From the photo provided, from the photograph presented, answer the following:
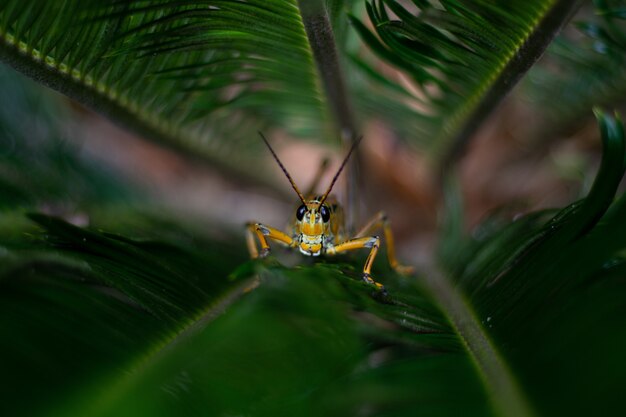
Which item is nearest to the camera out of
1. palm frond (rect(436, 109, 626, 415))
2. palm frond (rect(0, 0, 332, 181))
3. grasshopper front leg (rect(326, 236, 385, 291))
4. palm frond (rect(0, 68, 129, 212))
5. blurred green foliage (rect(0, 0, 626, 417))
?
palm frond (rect(436, 109, 626, 415))

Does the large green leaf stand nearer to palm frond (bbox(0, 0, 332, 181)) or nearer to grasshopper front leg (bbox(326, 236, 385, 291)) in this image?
grasshopper front leg (bbox(326, 236, 385, 291))

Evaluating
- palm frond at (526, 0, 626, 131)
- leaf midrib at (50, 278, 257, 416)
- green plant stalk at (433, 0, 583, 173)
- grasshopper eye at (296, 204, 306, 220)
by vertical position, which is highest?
palm frond at (526, 0, 626, 131)

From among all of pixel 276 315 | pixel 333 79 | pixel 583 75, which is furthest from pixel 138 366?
pixel 583 75

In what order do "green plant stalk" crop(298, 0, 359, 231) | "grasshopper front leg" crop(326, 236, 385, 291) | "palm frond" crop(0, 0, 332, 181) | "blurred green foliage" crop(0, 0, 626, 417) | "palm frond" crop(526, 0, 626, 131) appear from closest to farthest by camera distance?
1. "blurred green foliage" crop(0, 0, 626, 417)
2. "palm frond" crop(0, 0, 332, 181)
3. "green plant stalk" crop(298, 0, 359, 231)
4. "grasshopper front leg" crop(326, 236, 385, 291)
5. "palm frond" crop(526, 0, 626, 131)

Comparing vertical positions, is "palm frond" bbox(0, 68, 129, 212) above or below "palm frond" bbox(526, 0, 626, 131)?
below

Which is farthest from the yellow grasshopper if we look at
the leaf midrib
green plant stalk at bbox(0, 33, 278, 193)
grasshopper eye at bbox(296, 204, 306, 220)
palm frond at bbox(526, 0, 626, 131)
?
palm frond at bbox(526, 0, 626, 131)

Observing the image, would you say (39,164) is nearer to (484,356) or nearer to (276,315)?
(276,315)

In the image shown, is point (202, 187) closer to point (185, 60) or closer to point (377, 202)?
point (377, 202)

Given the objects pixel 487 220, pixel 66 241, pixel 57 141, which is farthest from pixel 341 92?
pixel 57 141
